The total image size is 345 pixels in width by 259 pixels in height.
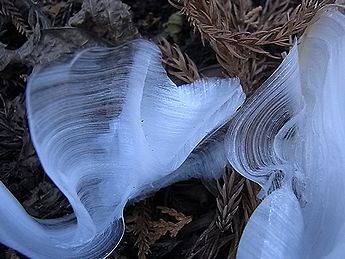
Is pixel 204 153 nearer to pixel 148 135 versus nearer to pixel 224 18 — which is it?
pixel 148 135

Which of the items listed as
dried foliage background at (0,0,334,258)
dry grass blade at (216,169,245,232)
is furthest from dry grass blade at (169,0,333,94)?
dry grass blade at (216,169,245,232)

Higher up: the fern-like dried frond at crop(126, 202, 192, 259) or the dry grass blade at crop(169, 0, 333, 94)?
the dry grass blade at crop(169, 0, 333, 94)

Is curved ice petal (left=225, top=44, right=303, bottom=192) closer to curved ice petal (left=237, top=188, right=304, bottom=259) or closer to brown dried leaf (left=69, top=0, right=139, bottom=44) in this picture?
curved ice petal (left=237, top=188, right=304, bottom=259)

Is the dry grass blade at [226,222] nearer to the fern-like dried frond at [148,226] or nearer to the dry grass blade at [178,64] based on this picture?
the fern-like dried frond at [148,226]

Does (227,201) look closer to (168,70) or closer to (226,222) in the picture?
(226,222)

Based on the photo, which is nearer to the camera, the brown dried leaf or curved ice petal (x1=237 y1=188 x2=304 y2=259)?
curved ice petal (x1=237 y1=188 x2=304 y2=259)

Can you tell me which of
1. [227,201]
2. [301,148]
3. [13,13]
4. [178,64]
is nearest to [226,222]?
[227,201]

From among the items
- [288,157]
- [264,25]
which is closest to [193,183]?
[288,157]

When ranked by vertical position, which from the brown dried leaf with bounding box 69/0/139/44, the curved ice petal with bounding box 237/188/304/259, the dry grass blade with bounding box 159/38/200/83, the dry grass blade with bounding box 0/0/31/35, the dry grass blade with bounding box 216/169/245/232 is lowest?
the dry grass blade with bounding box 216/169/245/232
